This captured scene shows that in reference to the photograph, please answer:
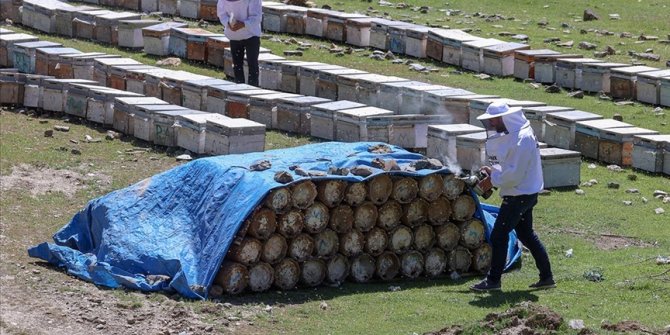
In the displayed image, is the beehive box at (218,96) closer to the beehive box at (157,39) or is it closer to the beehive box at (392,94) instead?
the beehive box at (392,94)

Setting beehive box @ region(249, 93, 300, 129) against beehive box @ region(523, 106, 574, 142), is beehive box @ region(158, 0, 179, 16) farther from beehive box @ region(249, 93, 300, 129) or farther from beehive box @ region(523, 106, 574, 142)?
beehive box @ region(523, 106, 574, 142)

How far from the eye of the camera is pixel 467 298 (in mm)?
15172

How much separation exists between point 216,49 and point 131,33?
2615 millimetres

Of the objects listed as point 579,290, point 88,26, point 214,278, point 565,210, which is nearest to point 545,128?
point 565,210

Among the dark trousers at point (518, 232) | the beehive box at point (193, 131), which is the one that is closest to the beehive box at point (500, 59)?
the beehive box at point (193, 131)

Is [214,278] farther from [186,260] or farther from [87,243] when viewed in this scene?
[87,243]

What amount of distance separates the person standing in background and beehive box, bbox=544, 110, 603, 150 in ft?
20.0

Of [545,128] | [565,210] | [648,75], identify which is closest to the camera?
[565,210]

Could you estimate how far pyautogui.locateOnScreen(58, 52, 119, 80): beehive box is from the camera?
26.4m

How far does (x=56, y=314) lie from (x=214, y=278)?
1.73 meters

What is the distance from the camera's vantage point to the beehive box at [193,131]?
2148 centimetres

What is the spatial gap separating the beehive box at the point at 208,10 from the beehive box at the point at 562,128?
1242cm

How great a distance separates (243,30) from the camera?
25.4 meters

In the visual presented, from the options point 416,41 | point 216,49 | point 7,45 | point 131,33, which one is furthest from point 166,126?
point 416,41
